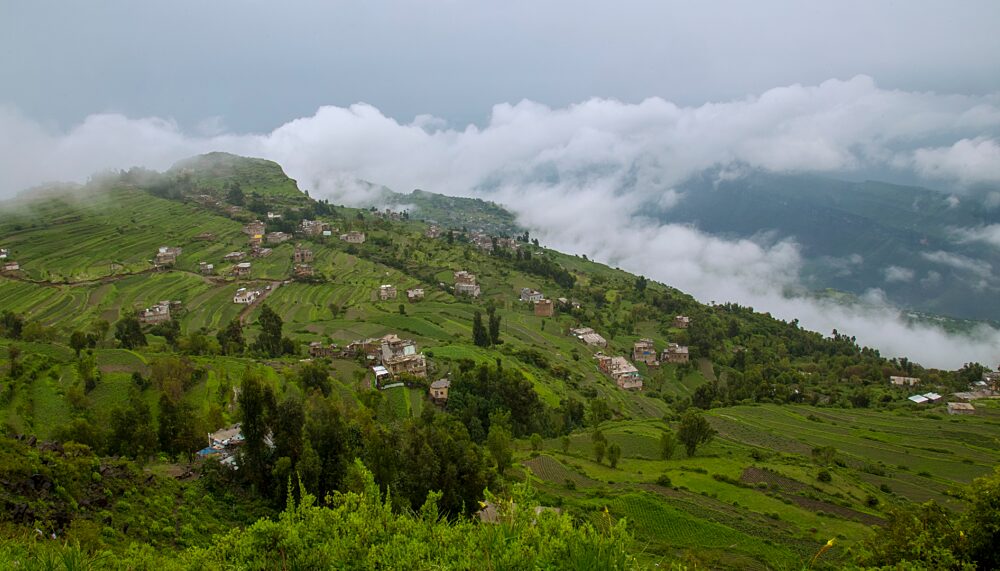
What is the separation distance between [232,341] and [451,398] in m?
25.6

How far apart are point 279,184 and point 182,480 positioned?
169662 mm

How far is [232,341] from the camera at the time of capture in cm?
5619

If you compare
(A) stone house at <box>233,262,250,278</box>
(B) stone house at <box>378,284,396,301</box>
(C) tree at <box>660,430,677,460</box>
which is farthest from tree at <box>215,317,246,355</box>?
(C) tree at <box>660,430,677,460</box>

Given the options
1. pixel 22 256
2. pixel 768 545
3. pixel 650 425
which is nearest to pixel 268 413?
pixel 768 545

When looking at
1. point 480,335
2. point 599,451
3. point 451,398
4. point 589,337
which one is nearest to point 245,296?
point 480,335

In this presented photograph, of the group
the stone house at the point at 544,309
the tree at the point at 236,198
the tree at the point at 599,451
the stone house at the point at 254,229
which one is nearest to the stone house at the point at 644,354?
the stone house at the point at 544,309

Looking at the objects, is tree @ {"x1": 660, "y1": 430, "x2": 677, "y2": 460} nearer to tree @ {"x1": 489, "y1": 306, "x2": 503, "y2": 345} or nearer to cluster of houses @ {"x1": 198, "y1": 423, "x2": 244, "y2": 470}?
tree @ {"x1": 489, "y1": 306, "x2": 503, "y2": 345}

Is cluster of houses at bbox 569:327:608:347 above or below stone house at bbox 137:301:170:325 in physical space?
below

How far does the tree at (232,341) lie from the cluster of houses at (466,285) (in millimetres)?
48148

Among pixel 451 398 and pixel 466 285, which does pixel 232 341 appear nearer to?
pixel 451 398

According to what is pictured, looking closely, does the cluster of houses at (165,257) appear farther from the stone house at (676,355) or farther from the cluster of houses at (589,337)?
the stone house at (676,355)

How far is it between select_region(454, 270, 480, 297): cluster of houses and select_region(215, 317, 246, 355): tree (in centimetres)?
4815

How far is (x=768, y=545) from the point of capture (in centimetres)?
2962

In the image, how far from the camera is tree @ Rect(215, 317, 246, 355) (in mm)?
54688
